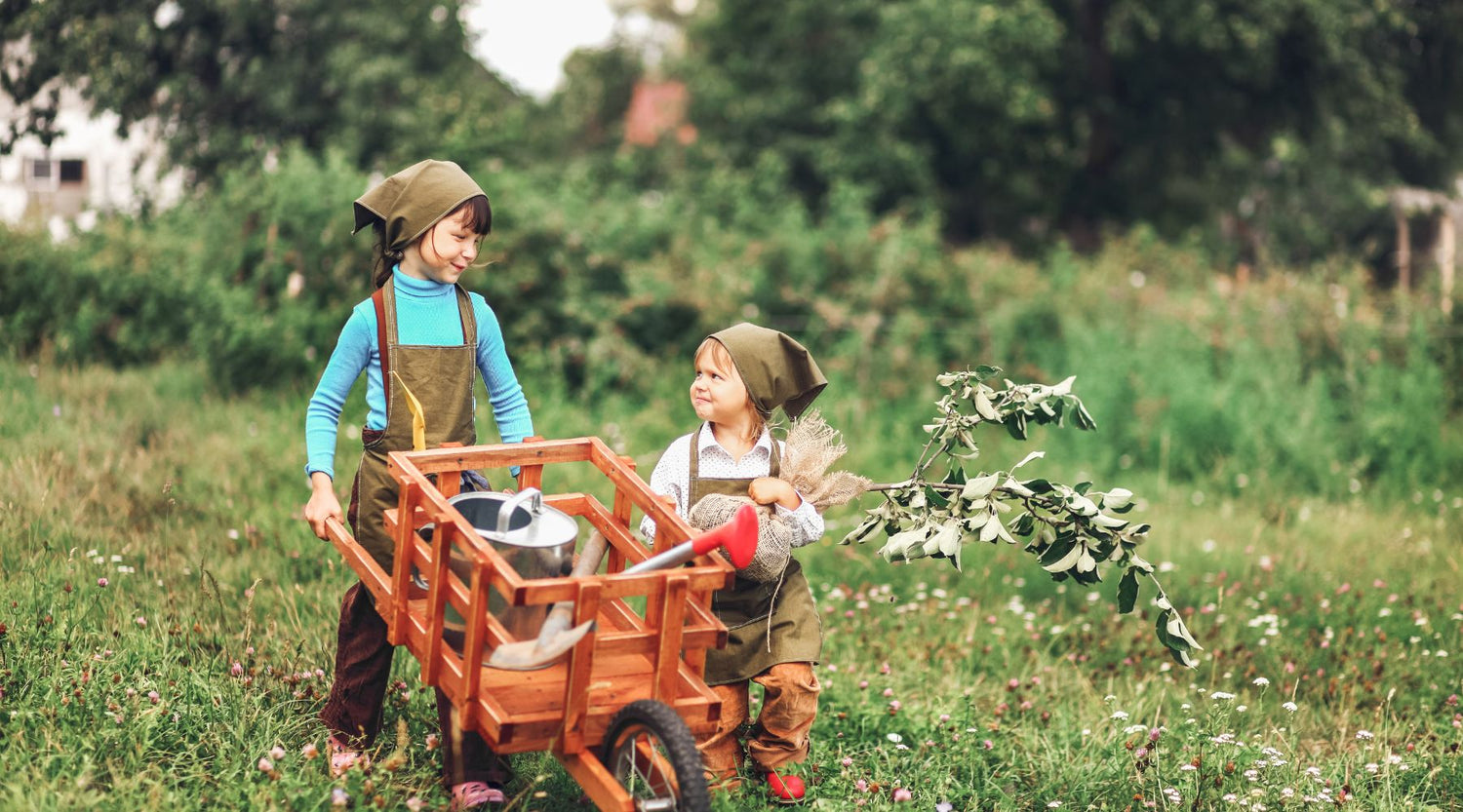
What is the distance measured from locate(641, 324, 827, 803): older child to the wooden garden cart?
32 cm

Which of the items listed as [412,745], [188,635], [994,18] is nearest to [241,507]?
[188,635]

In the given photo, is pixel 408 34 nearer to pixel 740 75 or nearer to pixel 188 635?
pixel 740 75

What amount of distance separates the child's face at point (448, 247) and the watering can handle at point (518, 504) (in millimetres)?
733

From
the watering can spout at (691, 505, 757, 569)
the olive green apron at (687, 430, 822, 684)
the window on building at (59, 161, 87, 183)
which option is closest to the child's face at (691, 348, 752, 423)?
the olive green apron at (687, 430, 822, 684)

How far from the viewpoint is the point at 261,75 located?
10.7m

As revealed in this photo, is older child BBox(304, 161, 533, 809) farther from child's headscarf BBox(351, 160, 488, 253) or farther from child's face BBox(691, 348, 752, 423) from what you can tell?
child's face BBox(691, 348, 752, 423)

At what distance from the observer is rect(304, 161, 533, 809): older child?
11.2 ft

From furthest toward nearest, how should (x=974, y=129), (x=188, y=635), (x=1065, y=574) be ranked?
(x=974, y=129), (x=188, y=635), (x=1065, y=574)

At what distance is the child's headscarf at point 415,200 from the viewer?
341cm

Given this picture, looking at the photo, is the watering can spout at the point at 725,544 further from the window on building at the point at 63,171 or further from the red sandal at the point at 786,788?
the window on building at the point at 63,171

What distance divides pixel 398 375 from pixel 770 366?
3.28 ft

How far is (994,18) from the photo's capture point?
52.4 ft

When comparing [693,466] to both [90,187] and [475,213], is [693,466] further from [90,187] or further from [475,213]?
[90,187]

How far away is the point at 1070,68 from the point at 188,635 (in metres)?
16.6
